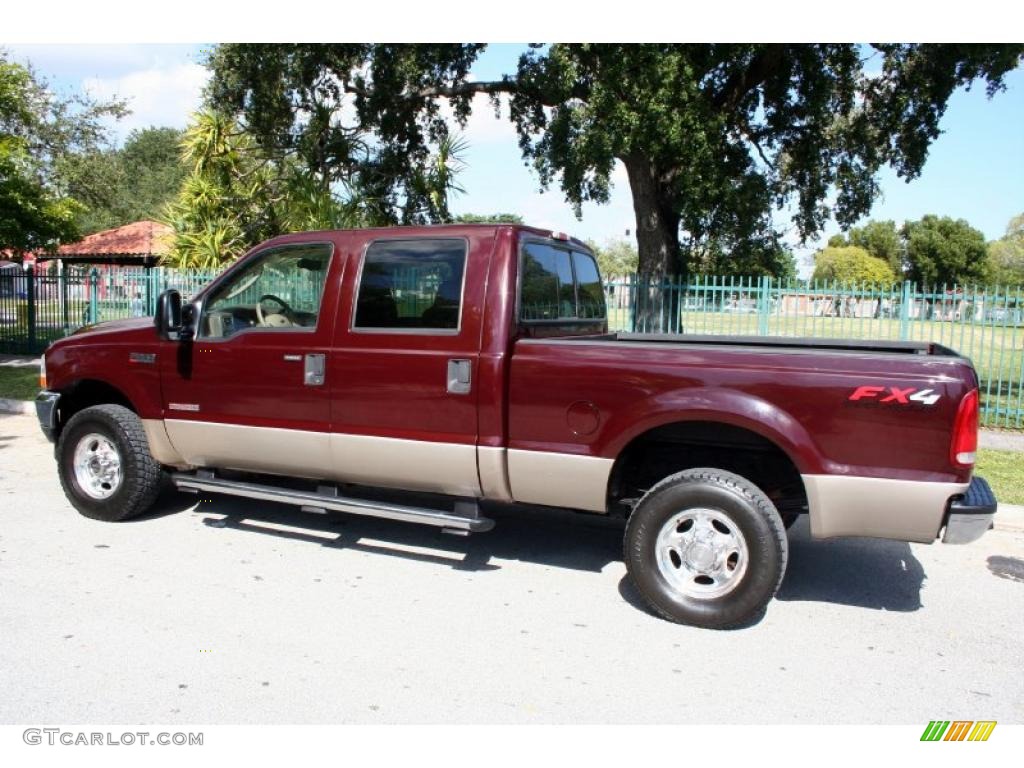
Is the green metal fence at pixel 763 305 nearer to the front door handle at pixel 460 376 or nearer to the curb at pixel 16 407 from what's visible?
the curb at pixel 16 407

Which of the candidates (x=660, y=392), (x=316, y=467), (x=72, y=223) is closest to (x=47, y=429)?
(x=316, y=467)

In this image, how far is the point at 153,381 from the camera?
5.71 meters

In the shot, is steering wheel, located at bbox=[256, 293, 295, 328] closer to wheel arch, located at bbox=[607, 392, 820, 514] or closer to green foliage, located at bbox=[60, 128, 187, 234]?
wheel arch, located at bbox=[607, 392, 820, 514]

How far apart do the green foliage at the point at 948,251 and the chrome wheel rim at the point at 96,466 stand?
70.9 meters

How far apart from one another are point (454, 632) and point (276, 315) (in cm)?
248

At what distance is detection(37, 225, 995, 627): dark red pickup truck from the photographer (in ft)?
A: 13.3

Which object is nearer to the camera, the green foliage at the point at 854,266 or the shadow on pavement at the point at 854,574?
the shadow on pavement at the point at 854,574

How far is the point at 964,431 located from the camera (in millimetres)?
3879

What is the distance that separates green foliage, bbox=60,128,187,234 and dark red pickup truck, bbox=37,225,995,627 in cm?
3146

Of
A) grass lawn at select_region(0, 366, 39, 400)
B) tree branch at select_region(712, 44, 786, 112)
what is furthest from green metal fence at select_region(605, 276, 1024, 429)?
grass lawn at select_region(0, 366, 39, 400)

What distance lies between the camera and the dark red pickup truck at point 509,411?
13.3ft

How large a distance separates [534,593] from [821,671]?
5.22 ft

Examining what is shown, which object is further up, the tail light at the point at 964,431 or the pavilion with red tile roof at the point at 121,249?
the pavilion with red tile roof at the point at 121,249

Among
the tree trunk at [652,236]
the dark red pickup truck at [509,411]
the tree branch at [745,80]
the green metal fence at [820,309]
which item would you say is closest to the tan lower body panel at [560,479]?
the dark red pickup truck at [509,411]
